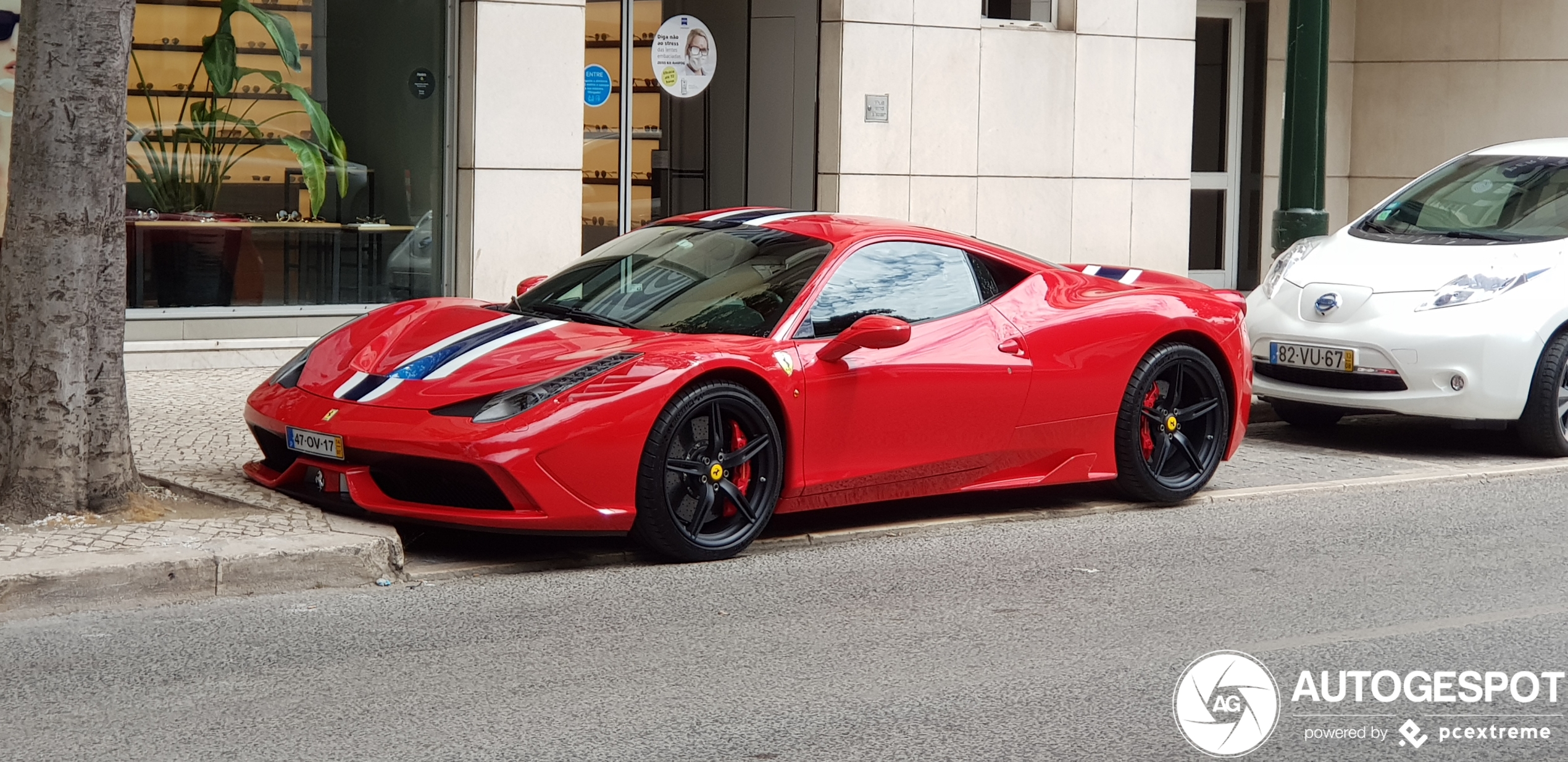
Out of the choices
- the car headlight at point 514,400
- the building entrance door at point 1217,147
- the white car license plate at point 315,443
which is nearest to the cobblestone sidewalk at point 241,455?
the white car license plate at point 315,443

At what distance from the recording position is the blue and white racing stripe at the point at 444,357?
657 centimetres

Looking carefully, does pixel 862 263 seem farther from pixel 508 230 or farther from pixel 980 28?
pixel 980 28

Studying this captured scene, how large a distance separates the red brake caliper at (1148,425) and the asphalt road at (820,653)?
2.37ft

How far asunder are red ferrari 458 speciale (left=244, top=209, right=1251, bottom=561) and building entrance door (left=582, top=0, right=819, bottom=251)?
19.8 feet

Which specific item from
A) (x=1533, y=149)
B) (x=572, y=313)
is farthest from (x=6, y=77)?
(x=1533, y=149)

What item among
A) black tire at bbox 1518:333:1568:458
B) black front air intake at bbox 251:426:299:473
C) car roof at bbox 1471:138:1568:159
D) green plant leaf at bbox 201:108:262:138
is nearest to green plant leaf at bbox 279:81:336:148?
green plant leaf at bbox 201:108:262:138

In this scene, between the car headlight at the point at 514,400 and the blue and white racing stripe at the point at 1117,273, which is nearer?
the car headlight at the point at 514,400

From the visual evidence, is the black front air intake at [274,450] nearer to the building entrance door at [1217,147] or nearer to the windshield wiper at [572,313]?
the windshield wiper at [572,313]

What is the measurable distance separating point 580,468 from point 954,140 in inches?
353

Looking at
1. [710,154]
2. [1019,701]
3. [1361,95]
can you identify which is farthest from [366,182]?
[1361,95]

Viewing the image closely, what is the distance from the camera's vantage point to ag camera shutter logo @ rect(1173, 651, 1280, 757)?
4684 millimetres

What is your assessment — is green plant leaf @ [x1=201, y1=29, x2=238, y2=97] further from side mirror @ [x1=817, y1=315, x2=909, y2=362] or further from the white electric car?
the white electric car

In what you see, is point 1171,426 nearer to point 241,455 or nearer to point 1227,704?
point 1227,704

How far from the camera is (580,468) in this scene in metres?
6.23
